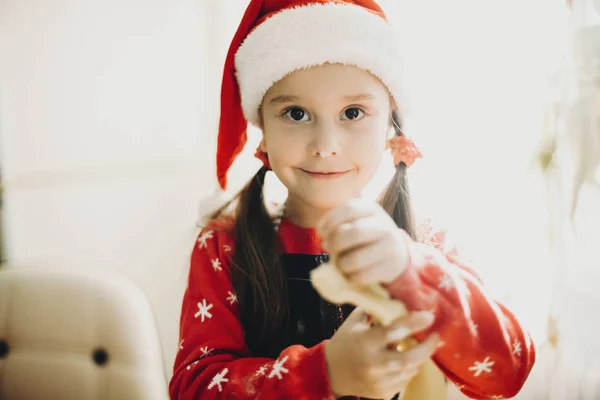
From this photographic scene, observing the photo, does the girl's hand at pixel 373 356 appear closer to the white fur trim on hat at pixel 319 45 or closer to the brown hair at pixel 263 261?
the brown hair at pixel 263 261

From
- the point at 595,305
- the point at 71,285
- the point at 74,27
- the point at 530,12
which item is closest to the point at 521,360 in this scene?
the point at 595,305

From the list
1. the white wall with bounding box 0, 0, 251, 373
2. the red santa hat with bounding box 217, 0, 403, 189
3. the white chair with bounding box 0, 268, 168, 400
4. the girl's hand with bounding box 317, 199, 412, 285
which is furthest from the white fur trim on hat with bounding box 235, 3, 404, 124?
the white chair with bounding box 0, 268, 168, 400

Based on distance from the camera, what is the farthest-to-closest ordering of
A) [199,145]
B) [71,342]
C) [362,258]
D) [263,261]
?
[199,145] < [71,342] < [263,261] < [362,258]

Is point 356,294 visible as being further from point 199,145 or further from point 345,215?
point 199,145

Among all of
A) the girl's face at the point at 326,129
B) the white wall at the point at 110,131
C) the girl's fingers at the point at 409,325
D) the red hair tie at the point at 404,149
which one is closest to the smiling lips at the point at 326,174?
the girl's face at the point at 326,129

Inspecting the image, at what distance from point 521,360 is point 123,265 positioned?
81 cm

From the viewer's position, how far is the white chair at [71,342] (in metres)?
0.85

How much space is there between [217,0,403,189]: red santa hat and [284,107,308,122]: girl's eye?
1.7 inches

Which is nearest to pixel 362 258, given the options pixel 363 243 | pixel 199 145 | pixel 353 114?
pixel 363 243

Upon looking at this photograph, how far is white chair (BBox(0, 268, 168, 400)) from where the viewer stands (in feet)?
2.78

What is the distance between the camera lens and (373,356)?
1.35ft

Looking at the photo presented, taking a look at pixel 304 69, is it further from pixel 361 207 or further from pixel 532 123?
pixel 532 123

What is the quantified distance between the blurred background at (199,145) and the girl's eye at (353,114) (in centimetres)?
→ 22

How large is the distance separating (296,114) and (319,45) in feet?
0.28
